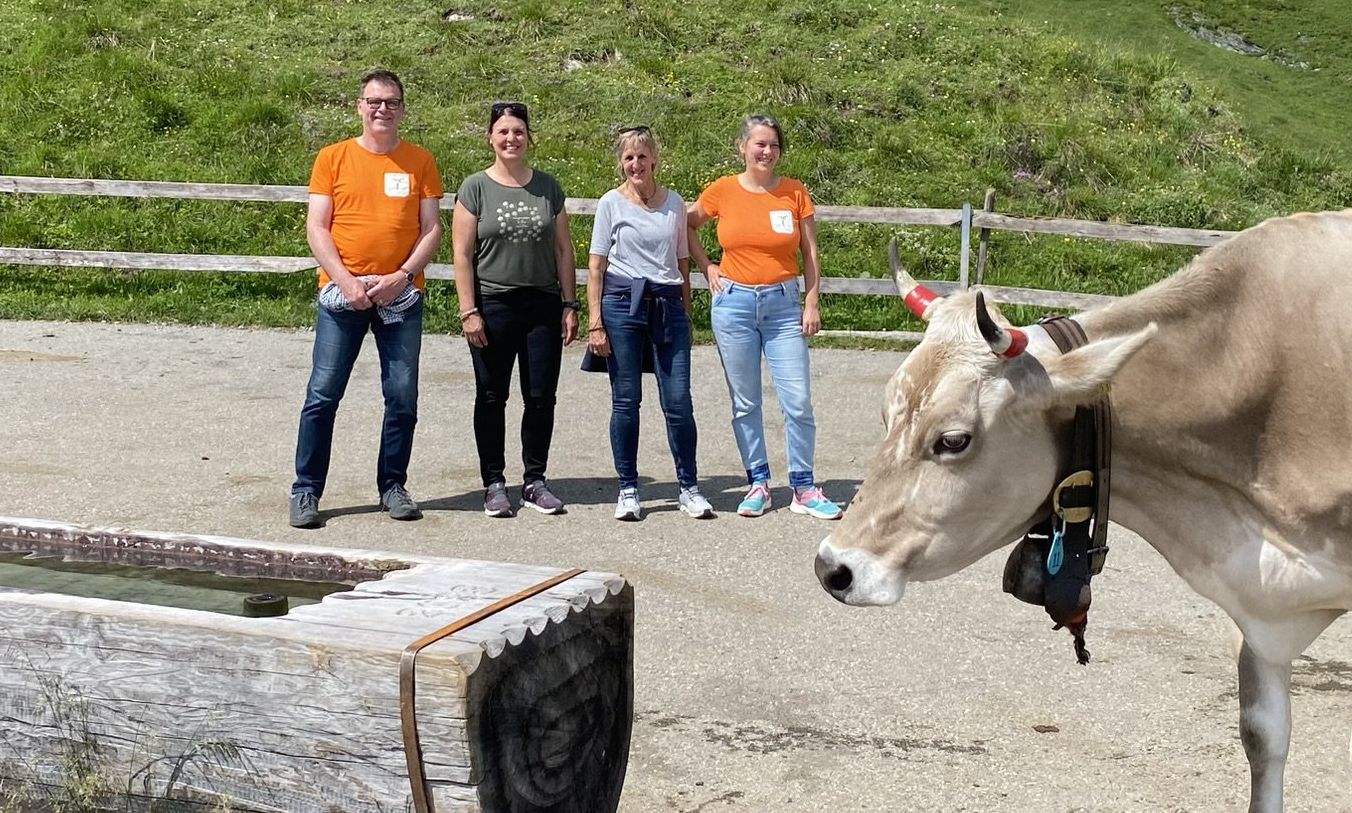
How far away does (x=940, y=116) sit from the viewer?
18406 mm

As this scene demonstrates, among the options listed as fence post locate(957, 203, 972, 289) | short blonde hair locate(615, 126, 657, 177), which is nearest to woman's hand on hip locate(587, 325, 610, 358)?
short blonde hair locate(615, 126, 657, 177)

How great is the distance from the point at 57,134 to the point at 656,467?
11.6m

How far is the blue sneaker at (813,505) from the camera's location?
733cm

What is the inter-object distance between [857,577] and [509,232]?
4.14m

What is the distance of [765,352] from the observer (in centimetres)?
735

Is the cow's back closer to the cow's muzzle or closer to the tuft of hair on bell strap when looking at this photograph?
the tuft of hair on bell strap

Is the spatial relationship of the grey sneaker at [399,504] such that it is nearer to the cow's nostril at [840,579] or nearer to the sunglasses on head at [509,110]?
the sunglasses on head at [509,110]

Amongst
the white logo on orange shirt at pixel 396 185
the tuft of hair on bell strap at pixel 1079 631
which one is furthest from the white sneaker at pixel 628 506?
the tuft of hair on bell strap at pixel 1079 631

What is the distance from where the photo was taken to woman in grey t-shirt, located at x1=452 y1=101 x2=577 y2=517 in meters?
7.07

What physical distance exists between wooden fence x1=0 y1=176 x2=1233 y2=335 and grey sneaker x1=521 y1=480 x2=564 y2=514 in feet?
19.5

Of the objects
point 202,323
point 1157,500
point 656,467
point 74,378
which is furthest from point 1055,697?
point 202,323

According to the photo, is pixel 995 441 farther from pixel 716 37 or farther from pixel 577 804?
pixel 716 37

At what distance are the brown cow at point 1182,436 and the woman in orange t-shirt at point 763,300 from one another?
3.68 m

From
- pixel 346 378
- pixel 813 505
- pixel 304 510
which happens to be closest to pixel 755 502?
pixel 813 505
